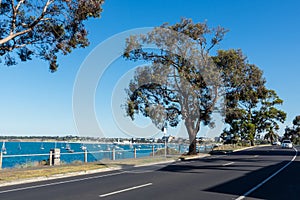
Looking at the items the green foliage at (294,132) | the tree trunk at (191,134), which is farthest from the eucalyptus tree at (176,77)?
the green foliage at (294,132)

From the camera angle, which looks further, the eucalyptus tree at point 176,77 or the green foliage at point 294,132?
the green foliage at point 294,132

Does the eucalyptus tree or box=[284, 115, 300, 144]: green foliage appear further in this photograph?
box=[284, 115, 300, 144]: green foliage

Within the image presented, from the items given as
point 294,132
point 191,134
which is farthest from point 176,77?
point 294,132

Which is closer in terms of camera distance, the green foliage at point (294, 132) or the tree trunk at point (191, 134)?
the tree trunk at point (191, 134)

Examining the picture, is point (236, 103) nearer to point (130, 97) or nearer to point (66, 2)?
point (130, 97)

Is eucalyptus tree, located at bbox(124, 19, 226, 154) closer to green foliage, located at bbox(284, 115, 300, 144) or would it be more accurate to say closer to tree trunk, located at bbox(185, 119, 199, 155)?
tree trunk, located at bbox(185, 119, 199, 155)

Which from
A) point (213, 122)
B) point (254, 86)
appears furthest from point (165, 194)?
point (254, 86)

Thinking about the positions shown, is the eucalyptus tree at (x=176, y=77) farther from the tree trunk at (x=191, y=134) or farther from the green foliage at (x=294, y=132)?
the green foliage at (x=294, y=132)

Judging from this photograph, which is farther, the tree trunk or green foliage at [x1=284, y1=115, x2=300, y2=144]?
green foliage at [x1=284, y1=115, x2=300, y2=144]

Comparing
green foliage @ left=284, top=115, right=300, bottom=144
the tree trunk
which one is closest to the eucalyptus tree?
the tree trunk

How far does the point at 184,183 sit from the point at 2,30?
1177 cm

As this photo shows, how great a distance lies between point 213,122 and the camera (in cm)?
3788

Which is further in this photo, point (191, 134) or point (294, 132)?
point (294, 132)

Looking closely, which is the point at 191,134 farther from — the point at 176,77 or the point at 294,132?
the point at 294,132
